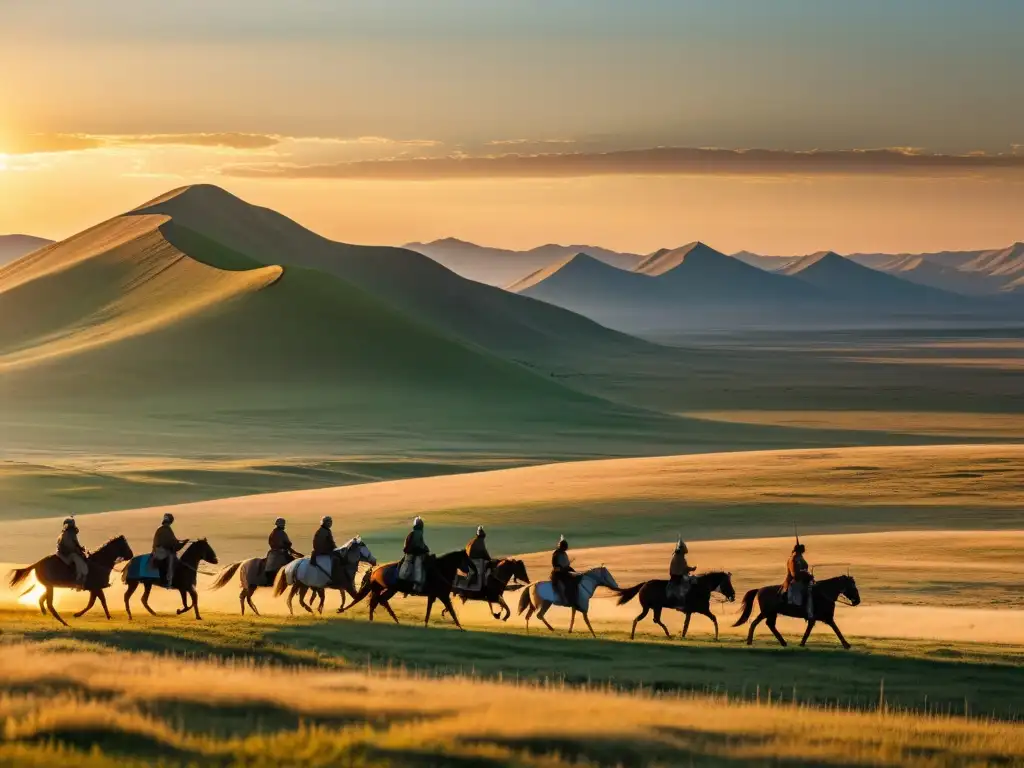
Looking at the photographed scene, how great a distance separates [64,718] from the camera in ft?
58.7

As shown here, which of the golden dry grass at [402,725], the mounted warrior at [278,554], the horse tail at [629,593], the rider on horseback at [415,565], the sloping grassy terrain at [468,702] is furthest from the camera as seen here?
the mounted warrior at [278,554]

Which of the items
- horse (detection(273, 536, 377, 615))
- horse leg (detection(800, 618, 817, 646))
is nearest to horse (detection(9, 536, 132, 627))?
horse (detection(273, 536, 377, 615))

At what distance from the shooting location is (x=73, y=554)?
94.6ft

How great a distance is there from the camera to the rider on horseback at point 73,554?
28414 millimetres

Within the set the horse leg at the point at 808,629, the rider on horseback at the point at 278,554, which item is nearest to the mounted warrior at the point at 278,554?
the rider on horseback at the point at 278,554

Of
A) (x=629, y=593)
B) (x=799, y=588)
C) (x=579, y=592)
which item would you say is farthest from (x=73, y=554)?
(x=799, y=588)

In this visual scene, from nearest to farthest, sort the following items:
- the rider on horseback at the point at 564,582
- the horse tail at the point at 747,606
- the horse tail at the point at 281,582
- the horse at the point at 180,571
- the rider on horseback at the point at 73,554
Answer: the rider on horseback at the point at 73,554 < the horse tail at the point at 747,606 < the horse at the point at 180,571 < the rider on horseback at the point at 564,582 < the horse tail at the point at 281,582

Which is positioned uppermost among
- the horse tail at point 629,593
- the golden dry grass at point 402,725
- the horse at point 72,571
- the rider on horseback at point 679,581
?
the rider on horseback at point 679,581

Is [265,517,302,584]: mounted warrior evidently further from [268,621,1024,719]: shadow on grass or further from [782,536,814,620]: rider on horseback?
Answer: [782,536,814,620]: rider on horseback

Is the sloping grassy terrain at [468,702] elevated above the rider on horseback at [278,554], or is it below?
below

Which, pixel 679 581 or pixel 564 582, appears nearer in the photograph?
pixel 679 581

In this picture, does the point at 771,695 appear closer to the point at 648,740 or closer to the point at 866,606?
the point at 648,740

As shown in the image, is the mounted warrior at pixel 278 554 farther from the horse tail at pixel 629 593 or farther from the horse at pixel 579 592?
the horse tail at pixel 629 593

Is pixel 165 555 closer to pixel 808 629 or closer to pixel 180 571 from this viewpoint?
pixel 180 571
